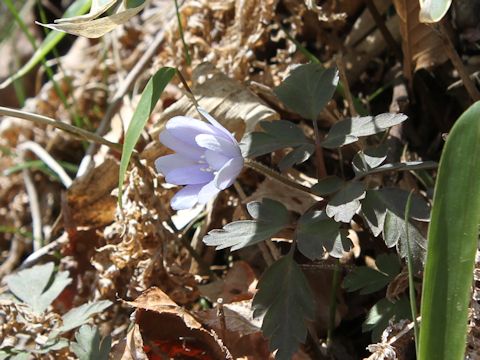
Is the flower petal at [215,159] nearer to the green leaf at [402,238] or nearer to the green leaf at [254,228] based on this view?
the green leaf at [254,228]

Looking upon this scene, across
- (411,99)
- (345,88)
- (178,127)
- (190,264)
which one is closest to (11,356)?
(190,264)

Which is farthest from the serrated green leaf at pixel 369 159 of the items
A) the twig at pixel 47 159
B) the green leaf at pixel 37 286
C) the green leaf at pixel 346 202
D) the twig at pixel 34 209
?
the twig at pixel 34 209

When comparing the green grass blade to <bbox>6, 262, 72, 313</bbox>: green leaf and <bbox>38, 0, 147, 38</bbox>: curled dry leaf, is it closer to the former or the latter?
<bbox>38, 0, 147, 38</bbox>: curled dry leaf

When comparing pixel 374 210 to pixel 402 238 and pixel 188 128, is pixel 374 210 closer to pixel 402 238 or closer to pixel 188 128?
pixel 402 238

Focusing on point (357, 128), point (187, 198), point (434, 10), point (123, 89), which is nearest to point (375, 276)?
point (357, 128)

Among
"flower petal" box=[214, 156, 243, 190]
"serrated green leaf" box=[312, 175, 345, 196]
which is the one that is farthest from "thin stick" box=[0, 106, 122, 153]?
"serrated green leaf" box=[312, 175, 345, 196]

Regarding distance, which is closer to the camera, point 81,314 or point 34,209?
point 81,314
